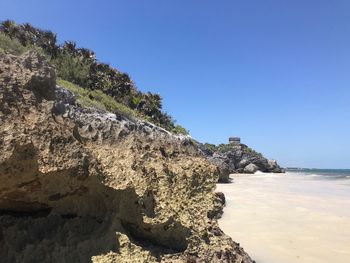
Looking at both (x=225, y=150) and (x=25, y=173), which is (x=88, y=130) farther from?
(x=225, y=150)

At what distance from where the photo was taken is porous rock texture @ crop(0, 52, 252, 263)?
302 centimetres

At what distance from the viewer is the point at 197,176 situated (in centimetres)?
396

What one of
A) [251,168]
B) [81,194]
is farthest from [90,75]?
[251,168]

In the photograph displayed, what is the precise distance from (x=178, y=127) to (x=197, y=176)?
2187cm

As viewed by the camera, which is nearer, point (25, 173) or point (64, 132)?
point (25, 173)

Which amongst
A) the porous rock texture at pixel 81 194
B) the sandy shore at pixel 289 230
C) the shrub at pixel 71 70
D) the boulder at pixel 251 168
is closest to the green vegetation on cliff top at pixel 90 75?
the shrub at pixel 71 70

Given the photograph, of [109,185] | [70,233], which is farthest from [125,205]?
[70,233]

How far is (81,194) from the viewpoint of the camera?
337cm

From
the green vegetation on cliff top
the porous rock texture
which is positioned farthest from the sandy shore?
the green vegetation on cliff top

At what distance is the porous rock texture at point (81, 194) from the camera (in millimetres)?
3021

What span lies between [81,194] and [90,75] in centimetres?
1932

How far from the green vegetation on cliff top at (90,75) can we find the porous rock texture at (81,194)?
44.0ft

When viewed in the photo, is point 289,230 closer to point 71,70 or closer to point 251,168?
point 71,70

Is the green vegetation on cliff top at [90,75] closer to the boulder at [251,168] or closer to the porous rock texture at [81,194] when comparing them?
the porous rock texture at [81,194]
